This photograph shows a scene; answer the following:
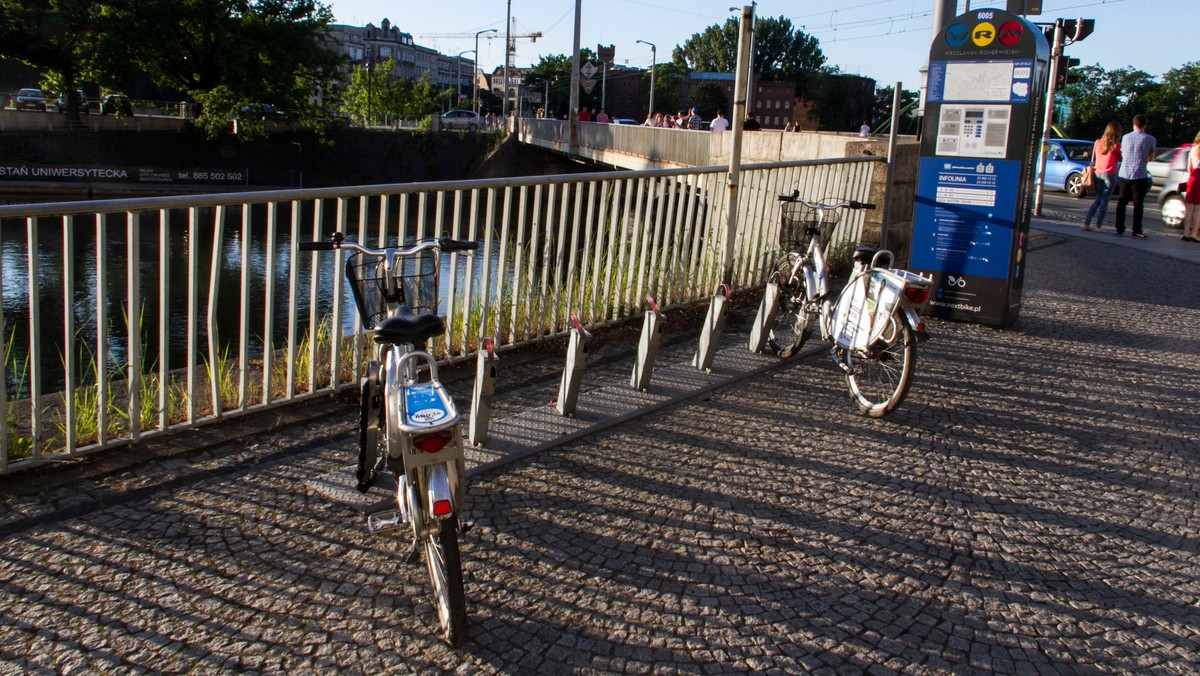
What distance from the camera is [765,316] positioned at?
23.4ft

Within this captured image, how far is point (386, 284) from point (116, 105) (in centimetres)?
5060

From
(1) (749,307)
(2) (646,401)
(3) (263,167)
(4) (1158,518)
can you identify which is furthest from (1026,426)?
(3) (263,167)

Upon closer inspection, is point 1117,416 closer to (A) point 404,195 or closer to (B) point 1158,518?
(B) point 1158,518

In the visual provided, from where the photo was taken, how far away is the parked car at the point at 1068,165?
27163 mm

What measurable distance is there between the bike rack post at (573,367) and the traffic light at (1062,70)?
16191mm

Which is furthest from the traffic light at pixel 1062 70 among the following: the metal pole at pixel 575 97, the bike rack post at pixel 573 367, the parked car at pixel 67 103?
the parked car at pixel 67 103

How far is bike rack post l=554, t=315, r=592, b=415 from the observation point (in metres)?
5.28

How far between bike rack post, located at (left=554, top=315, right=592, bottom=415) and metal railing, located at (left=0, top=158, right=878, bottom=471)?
98 centimetres

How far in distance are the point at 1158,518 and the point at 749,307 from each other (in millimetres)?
4586

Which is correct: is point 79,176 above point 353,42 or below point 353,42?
below

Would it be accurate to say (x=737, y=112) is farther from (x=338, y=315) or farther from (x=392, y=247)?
(x=392, y=247)

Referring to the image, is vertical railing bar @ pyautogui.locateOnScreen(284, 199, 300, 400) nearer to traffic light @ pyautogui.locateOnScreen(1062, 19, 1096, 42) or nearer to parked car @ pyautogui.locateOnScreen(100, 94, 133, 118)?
traffic light @ pyautogui.locateOnScreen(1062, 19, 1096, 42)

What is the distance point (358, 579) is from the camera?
11.8 ft

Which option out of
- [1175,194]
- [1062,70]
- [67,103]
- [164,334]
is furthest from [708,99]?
[164,334]
